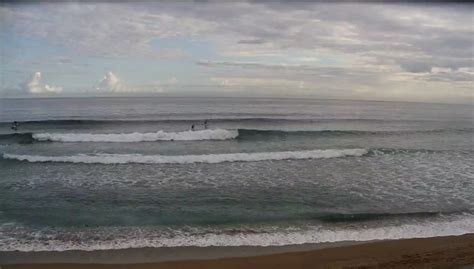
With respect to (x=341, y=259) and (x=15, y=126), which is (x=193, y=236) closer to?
(x=341, y=259)

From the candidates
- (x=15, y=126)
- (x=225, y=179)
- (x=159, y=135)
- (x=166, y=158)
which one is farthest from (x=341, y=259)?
(x=15, y=126)

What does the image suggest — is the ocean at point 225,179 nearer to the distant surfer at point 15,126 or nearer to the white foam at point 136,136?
the white foam at point 136,136

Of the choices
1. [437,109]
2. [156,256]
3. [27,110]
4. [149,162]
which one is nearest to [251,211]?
[156,256]

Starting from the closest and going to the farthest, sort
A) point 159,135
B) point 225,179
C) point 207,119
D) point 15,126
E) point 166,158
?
1. point 225,179
2. point 166,158
3. point 159,135
4. point 15,126
5. point 207,119

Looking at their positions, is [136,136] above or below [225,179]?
above

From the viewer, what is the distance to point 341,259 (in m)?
3.92

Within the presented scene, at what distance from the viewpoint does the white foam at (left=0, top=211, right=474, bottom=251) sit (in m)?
4.24

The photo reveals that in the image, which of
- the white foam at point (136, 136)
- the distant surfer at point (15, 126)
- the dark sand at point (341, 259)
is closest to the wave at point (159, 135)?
the white foam at point (136, 136)

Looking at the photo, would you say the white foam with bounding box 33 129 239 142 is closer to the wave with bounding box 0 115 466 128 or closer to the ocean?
the ocean

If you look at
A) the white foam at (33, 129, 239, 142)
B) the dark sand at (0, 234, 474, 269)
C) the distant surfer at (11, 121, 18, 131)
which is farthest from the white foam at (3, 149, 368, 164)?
the dark sand at (0, 234, 474, 269)

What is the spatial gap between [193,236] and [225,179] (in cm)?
234

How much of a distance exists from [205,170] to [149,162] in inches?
53.5

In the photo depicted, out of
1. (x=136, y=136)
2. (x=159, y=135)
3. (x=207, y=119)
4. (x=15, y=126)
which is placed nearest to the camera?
(x=136, y=136)

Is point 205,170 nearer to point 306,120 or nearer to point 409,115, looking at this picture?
point 306,120
